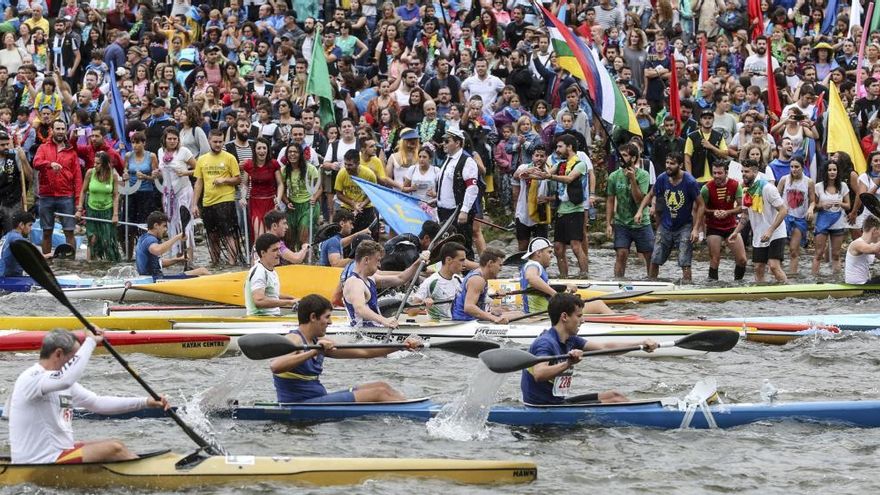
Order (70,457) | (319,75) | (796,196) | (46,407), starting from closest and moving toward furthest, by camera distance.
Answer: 1. (46,407)
2. (70,457)
3. (796,196)
4. (319,75)

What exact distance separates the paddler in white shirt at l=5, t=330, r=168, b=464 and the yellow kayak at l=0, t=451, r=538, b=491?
0.47 feet

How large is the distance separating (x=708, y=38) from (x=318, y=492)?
15574 millimetres

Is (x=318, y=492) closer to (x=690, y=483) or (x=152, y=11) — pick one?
(x=690, y=483)

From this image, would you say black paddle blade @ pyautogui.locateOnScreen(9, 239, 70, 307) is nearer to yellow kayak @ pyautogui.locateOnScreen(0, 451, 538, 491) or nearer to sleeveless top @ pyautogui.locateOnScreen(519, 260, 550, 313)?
yellow kayak @ pyautogui.locateOnScreen(0, 451, 538, 491)

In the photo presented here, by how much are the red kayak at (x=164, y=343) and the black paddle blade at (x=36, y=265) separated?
166 inches

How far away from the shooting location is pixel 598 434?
1133cm

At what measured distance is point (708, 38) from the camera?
931 inches

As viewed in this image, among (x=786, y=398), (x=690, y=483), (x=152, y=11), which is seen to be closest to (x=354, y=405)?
(x=690, y=483)

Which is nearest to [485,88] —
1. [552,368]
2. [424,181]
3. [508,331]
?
[424,181]

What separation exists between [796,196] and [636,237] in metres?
2.10

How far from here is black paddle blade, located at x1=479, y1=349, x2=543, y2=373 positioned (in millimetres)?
10703

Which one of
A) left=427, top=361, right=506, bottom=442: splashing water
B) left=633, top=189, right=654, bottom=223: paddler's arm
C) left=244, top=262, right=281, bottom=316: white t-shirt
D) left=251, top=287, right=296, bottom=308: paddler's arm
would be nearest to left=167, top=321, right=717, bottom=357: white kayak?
left=251, top=287, right=296, bottom=308: paddler's arm

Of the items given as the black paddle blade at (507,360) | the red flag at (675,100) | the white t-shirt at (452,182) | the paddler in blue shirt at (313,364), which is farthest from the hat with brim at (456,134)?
the black paddle blade at (507,360)

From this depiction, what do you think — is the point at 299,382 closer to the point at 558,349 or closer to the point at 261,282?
the point at 558,349
